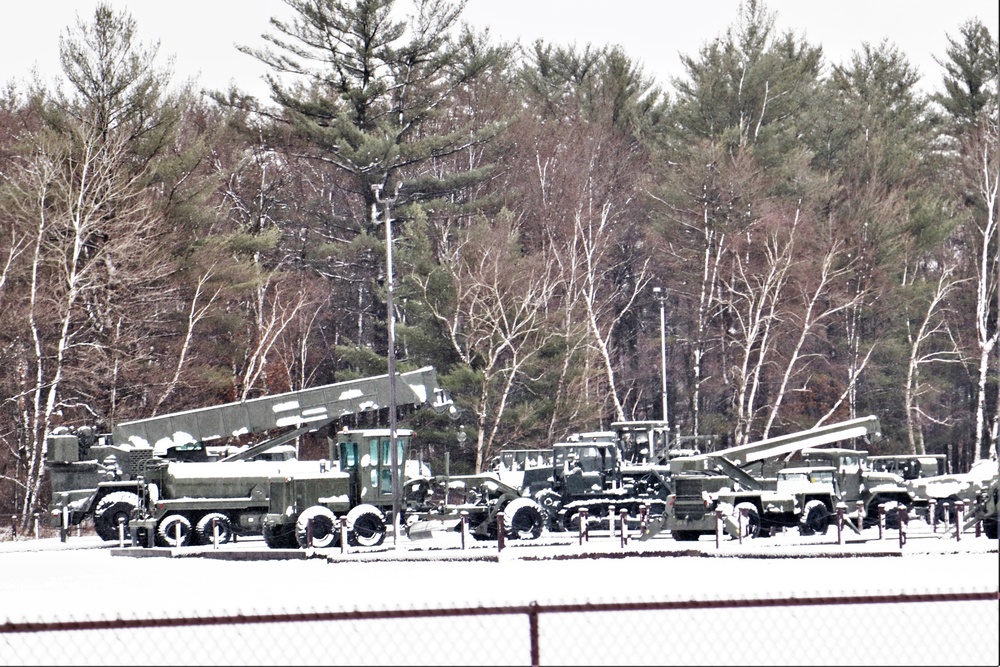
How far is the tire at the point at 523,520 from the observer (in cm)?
3186

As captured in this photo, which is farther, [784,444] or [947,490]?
[784,444]

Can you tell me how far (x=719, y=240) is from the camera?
6075cm

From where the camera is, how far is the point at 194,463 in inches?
1275

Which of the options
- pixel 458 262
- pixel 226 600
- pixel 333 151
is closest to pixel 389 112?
pixel 333 151

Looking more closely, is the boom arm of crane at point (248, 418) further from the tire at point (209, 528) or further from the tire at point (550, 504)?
the tire at point (550, 504)

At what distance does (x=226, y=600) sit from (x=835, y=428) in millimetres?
21578

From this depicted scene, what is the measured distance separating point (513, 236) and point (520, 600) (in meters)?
39.2

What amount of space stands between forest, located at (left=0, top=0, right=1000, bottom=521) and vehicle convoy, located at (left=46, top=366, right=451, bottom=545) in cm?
590

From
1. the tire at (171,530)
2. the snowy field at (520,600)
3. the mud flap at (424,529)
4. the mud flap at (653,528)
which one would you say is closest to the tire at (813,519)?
the snowy field at (520,600)

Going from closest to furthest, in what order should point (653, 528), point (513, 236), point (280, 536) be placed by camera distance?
point (280, 536)
point (653, 528)
point (513, 236)

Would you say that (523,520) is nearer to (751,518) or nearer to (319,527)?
(319,527)

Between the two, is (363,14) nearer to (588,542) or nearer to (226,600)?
(588,542)

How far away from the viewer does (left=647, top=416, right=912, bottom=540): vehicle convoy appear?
31.0 metres

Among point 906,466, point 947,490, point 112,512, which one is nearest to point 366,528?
point 112,512
